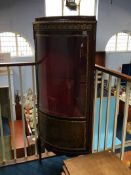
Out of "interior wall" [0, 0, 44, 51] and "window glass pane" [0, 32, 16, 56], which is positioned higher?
"interior wall" [0, 0, 44, 51]

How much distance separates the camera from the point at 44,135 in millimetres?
1946

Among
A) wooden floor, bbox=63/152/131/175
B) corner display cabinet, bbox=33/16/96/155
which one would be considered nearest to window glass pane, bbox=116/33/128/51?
corner display cabinet, bbox=33/16/96/155

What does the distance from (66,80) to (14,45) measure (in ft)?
20.5

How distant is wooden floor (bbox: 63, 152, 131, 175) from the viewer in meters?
1.49

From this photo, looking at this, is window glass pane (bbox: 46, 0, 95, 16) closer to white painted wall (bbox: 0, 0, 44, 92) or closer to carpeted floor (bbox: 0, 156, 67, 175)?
white painted wall (bbox: 0, 0, 44, 92)

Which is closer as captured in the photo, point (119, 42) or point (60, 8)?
point (60, 8)

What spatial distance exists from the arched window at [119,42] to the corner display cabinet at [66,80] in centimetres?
718

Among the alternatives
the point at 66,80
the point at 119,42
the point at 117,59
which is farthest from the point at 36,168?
the point at 119,42

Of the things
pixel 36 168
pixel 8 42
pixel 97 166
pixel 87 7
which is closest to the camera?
pixel 97 166

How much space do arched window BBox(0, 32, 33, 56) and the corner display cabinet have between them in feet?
19.5

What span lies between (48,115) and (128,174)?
0.81 m

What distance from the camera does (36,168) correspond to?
212 cm

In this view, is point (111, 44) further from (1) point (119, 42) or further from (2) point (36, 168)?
(2) point (36, 168)

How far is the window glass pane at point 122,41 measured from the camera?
28.5ft
